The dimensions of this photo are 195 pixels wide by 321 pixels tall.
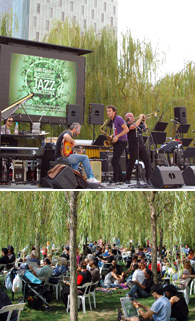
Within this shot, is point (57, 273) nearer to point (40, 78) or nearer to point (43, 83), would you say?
point (43, 83)

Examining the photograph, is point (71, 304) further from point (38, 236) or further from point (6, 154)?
point (6, 154)

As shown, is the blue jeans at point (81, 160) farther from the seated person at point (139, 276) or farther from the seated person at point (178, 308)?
the seated person at point (139, 276)

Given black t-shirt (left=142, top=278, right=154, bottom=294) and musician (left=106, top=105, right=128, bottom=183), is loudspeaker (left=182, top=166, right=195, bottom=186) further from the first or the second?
black t-shirt (left=142, top=278, right=154, bottom=294)

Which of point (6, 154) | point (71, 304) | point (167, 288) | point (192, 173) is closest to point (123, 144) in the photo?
point (192, 173)

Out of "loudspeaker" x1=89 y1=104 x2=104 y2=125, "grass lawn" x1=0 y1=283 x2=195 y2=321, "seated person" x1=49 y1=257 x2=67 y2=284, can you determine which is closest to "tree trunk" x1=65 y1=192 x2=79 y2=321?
"grass lawn" x1=0 y1=283 x2=195 y2=321

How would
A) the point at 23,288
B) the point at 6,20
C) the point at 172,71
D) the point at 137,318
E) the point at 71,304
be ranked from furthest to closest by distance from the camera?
the point at 172,71, the point at 6,20, the point at 23,288, the point at 71,304, the point at 137,318

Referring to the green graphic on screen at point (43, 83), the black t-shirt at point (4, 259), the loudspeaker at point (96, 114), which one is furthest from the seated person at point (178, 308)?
the green graphic on screen at point (43, 83)

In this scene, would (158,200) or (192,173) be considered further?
(158,200)

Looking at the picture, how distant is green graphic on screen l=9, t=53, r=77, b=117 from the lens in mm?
10445

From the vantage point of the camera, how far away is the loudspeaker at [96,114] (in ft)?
28.7

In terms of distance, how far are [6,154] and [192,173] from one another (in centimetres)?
319

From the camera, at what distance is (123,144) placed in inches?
231

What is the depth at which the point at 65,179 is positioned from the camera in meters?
4.91

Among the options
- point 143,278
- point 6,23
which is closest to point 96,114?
point 143,278
